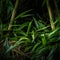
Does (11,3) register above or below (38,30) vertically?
above

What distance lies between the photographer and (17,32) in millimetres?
2762

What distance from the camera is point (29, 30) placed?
2.75 m

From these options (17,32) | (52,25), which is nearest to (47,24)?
(52,25)

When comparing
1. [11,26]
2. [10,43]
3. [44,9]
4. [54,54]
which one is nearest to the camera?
[54,54]

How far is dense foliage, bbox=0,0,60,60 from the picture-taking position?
94.4 inches

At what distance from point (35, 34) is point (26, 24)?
258 millimetres

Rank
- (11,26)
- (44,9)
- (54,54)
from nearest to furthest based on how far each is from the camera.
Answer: (54,54) → (11,26) → (44,9)

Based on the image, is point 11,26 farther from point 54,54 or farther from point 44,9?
point 54,54

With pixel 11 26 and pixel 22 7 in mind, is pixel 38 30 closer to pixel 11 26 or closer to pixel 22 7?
pixel 11 26

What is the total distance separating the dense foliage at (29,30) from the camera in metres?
2.40

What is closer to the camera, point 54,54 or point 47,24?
point 54,54

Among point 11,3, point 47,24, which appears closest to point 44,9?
point 47,24

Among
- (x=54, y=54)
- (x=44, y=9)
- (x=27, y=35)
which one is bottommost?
(x=54, y=54)

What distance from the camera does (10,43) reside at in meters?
2.61
